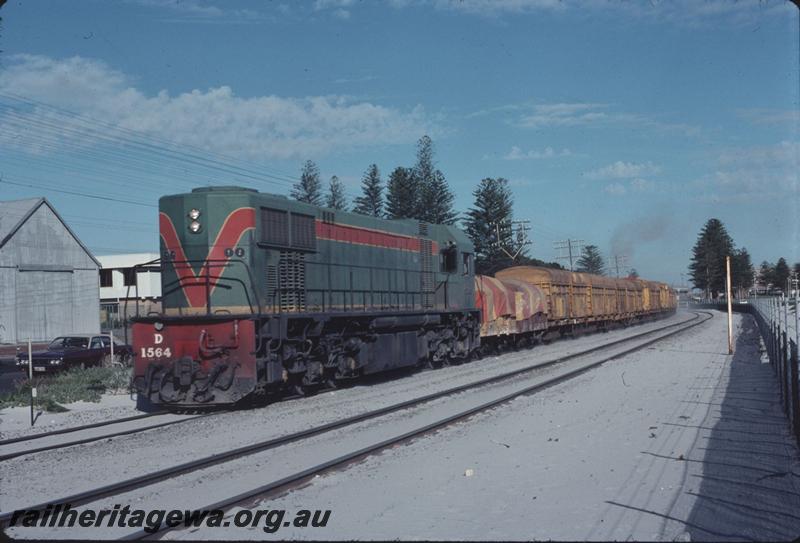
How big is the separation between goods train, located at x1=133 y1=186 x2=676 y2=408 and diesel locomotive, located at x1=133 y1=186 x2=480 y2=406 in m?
0.02

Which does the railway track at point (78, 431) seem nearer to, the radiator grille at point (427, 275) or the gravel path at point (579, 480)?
the gravel path at point (579, 480)

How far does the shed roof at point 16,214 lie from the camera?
42944 millimetres

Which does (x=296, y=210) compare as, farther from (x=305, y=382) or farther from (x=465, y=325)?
(x=465, y=325)

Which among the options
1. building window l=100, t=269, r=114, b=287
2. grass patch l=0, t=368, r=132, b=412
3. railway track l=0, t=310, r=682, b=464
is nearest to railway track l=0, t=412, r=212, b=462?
railway track l=0, t=310, r=682, b=464

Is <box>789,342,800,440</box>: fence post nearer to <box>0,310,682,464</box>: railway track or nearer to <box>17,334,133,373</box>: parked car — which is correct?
<box>0,310,682,464</box>: railway track

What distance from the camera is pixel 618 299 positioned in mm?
45062

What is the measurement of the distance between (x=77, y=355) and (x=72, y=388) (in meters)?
7.03

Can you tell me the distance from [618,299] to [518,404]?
33.1 m

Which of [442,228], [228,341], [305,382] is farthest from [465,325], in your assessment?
[228,341]

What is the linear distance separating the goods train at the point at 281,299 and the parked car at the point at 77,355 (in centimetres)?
860

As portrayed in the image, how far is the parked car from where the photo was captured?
23578 mm
